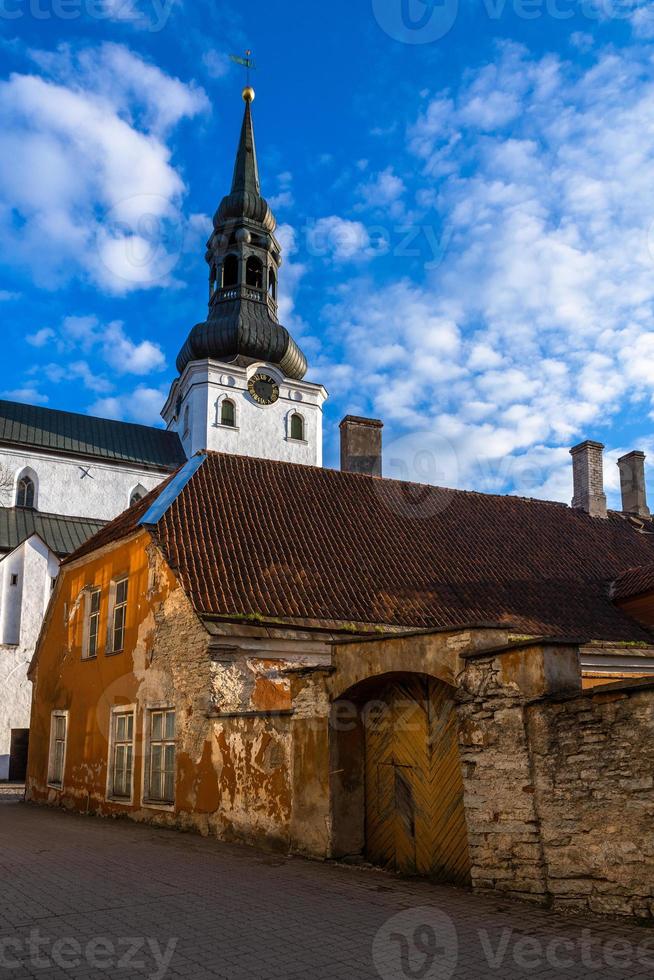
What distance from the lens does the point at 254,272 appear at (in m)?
45.8

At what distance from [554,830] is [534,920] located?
0.73 meters

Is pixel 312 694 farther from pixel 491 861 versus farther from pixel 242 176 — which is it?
pixel 242 176

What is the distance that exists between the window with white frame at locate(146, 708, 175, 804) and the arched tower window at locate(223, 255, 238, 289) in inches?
1361

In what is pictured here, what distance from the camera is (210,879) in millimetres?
8562

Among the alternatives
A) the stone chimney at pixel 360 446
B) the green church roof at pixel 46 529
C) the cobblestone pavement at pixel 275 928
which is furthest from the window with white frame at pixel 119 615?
the green church roof at pixel 46 529

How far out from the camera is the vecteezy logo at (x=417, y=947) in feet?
18.2

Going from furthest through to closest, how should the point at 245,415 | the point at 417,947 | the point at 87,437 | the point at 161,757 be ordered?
the point at 245,415, the point at 87,437, the point at 161,757, the point at 417,947

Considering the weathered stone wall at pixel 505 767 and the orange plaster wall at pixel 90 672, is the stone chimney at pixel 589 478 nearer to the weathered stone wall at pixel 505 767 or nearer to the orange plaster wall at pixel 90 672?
the orange plaster wall at pixel 90 672

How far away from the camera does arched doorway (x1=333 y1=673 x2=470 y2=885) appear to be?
→ 8.64 metres

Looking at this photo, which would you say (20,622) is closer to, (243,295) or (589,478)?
(589,478)

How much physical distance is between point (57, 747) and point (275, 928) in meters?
13.1

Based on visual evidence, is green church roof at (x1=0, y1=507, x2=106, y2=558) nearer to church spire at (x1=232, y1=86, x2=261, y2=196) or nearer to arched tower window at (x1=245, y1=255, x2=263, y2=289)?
arched tower window at (x1=245, y1=255, x2=263, y2=289)

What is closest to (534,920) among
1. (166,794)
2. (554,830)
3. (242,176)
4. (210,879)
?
(554,830)

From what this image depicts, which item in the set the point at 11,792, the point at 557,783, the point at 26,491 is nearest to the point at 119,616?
the point at 557,783
